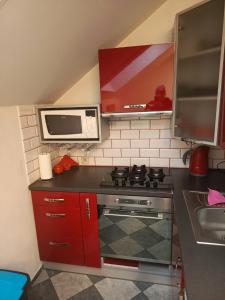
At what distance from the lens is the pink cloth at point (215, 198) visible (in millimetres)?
1384

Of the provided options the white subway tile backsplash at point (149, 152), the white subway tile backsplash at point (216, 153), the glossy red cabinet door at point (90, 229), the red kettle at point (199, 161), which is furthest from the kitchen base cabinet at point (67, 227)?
the white subway tile backsplash at point (216, 153)

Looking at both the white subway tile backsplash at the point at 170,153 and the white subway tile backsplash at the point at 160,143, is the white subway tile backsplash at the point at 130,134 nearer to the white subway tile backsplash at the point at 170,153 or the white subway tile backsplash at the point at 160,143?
the white subway tile backsplash at the point at 160,143

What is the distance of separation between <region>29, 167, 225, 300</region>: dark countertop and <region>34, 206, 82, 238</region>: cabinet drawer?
193 millimetres

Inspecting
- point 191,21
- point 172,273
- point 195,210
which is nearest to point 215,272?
point 195,210

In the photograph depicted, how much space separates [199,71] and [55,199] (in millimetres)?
1422

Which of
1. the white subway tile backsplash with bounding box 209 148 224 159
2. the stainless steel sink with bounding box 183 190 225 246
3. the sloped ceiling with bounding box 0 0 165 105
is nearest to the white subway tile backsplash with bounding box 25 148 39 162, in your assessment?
the sloped ceiling with bounding box 0 0 165 105

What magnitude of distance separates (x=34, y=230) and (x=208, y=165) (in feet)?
5.35

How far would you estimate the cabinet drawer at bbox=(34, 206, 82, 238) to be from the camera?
1.79 meters

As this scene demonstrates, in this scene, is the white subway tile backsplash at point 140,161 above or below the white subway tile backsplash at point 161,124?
below

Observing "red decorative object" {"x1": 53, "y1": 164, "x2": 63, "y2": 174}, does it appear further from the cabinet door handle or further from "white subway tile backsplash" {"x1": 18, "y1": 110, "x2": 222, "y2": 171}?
the cabinet door handle

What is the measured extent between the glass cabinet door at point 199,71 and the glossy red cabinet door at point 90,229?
0.87m

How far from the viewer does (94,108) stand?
1.74 metres

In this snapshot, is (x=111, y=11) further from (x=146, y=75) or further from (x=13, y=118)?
(x=13, y=118)

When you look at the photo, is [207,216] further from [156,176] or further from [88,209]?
[88,209]
